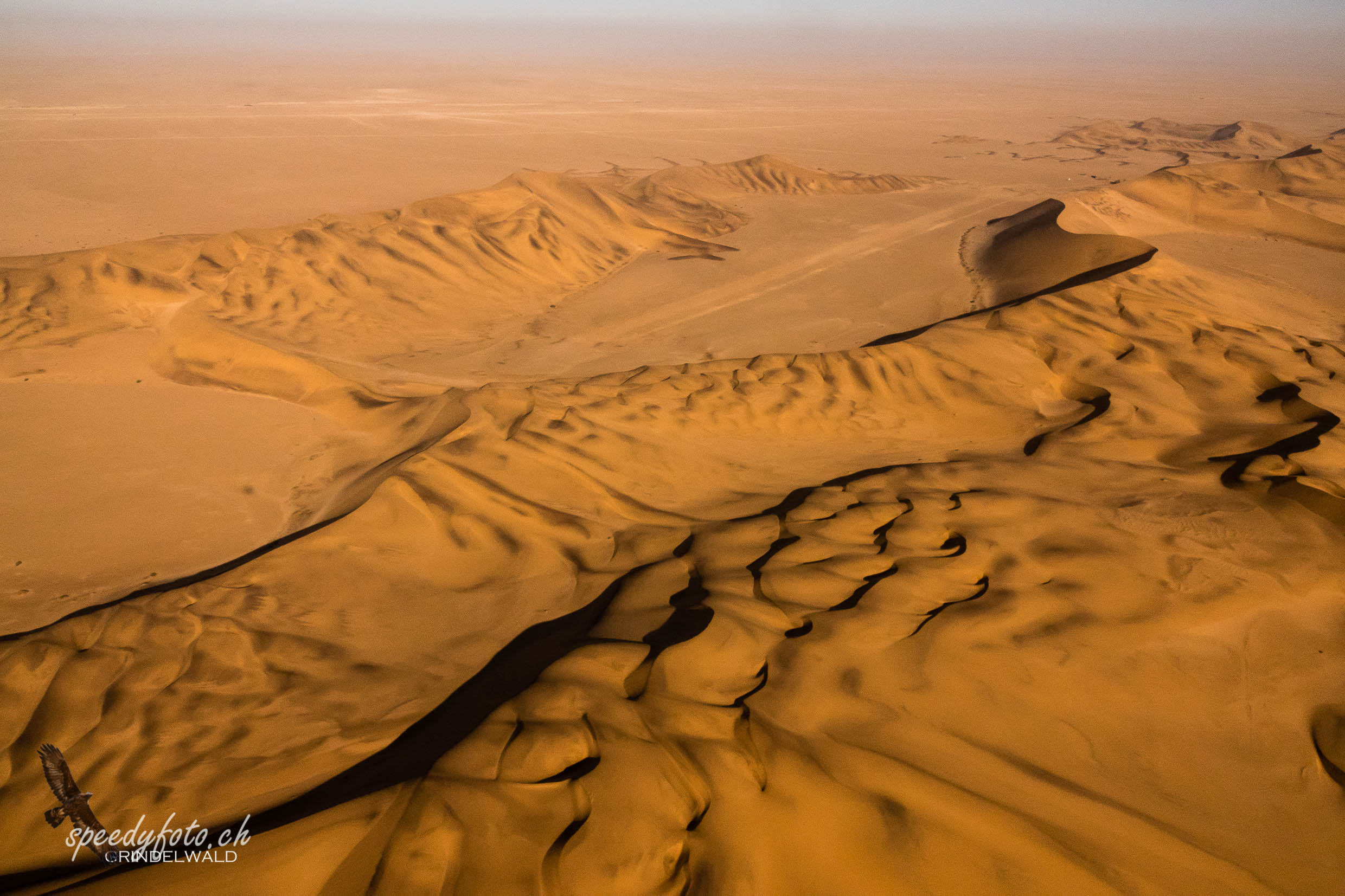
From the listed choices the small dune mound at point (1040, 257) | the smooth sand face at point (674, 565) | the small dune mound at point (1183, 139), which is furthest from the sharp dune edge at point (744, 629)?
the small dune mound at point (1183, 139)

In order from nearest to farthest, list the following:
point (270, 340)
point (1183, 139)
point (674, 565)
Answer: point (674, 565), point (270, 340), point (1183, 139)

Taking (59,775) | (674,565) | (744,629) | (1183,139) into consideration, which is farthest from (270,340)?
(1183,139)

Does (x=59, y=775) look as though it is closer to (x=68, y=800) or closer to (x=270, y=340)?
(x=68, y=800)

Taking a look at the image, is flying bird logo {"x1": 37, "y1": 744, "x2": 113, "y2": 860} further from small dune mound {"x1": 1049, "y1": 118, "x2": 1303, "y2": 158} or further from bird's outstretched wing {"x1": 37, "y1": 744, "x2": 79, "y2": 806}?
small dune mound {"x1": 1049, "y1": 118, "x2": 1303, "y2": 158}

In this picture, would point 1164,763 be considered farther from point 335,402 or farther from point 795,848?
point 335,402

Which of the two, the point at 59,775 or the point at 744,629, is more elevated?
→ the point at 59,775

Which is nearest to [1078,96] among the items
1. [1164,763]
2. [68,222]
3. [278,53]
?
[68,222]
